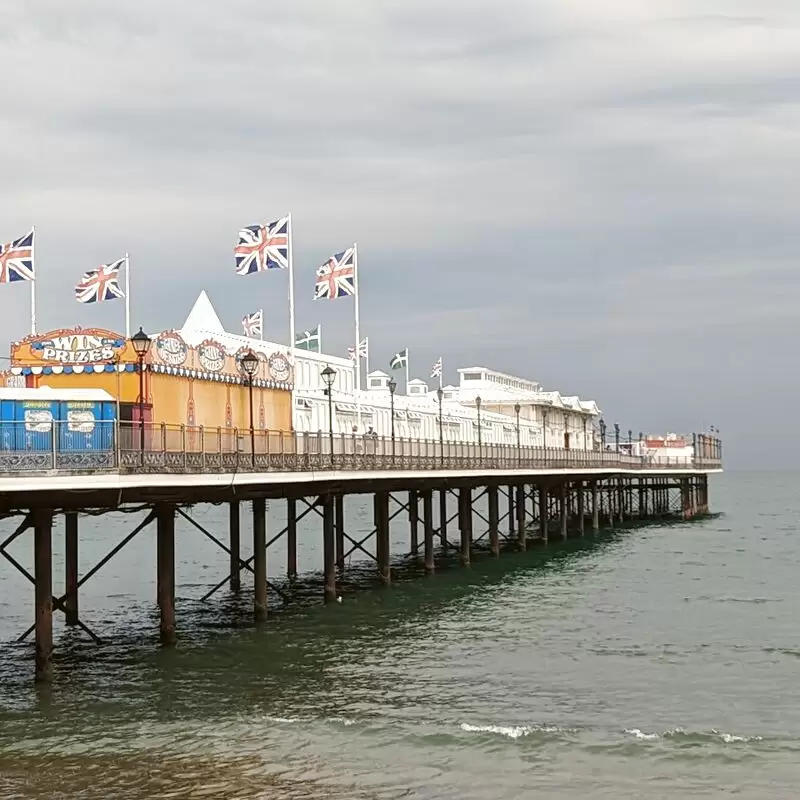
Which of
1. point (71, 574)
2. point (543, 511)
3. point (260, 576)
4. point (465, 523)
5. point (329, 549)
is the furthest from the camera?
point (543, 511)

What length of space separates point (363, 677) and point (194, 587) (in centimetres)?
2003

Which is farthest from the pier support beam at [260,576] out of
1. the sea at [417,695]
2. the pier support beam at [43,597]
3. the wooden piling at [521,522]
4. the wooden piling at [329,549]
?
the wooden piling at [521,522]

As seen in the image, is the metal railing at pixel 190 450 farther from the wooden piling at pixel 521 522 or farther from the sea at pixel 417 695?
the wooden piling at pixel 521 522

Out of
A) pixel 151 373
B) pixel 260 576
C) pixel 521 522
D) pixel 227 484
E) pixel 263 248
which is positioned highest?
pixel 263 248

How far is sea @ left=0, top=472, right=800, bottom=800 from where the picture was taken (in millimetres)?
20031

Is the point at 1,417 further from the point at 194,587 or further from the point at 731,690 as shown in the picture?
the point at 194,587

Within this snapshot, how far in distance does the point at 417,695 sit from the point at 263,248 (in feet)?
59.4

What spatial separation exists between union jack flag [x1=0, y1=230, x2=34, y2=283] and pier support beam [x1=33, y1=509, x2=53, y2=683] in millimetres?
Result: 14328

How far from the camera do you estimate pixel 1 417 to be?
25.2 m

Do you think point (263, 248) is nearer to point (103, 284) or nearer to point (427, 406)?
point (103, 284)

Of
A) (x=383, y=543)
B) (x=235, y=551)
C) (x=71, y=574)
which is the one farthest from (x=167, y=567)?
(x=383, y=543)

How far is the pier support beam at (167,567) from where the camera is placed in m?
29.5

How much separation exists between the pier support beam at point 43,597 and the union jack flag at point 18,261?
1433 cm

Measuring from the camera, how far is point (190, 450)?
2870cm
